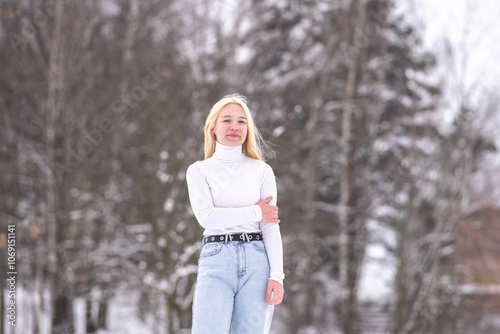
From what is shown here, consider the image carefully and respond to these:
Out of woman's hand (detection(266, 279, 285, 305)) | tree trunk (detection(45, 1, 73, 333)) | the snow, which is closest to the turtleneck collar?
woman's hand (detection(266, 279, 285, 305))

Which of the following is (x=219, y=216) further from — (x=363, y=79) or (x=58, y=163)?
(x=363, y=79)

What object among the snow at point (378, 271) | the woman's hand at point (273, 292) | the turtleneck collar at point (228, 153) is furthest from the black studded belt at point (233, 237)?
the snow at point (378, 271)

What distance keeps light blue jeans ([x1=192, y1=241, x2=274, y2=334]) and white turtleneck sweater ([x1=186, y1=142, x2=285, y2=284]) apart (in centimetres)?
7

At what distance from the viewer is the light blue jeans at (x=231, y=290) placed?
268 centimetres

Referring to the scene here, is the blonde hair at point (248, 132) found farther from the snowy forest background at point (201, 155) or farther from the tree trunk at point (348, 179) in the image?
the tree trunk at point (348, 179)

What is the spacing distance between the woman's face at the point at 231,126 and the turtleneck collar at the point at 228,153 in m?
0.02

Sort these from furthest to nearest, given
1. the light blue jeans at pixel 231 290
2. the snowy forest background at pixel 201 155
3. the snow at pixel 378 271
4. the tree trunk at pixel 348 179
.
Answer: the snow at pixel 378 271
the tree trunk at pixel 348 179
the snowy forest background at pixel 201 155
the light blue jeans at pixel 231 290

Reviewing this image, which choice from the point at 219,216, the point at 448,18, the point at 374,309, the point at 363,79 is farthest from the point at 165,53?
the point at 219,216

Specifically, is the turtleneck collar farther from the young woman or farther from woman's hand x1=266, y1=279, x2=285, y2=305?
woman's hand x1=266, y1=279, x2=285, y2=305

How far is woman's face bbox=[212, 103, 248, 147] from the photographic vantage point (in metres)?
2.89

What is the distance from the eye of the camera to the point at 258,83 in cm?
1338

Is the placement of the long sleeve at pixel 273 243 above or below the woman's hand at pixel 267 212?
below

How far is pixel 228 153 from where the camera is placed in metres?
2.91

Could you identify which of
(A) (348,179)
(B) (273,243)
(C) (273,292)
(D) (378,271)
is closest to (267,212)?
(B) (273,243)
